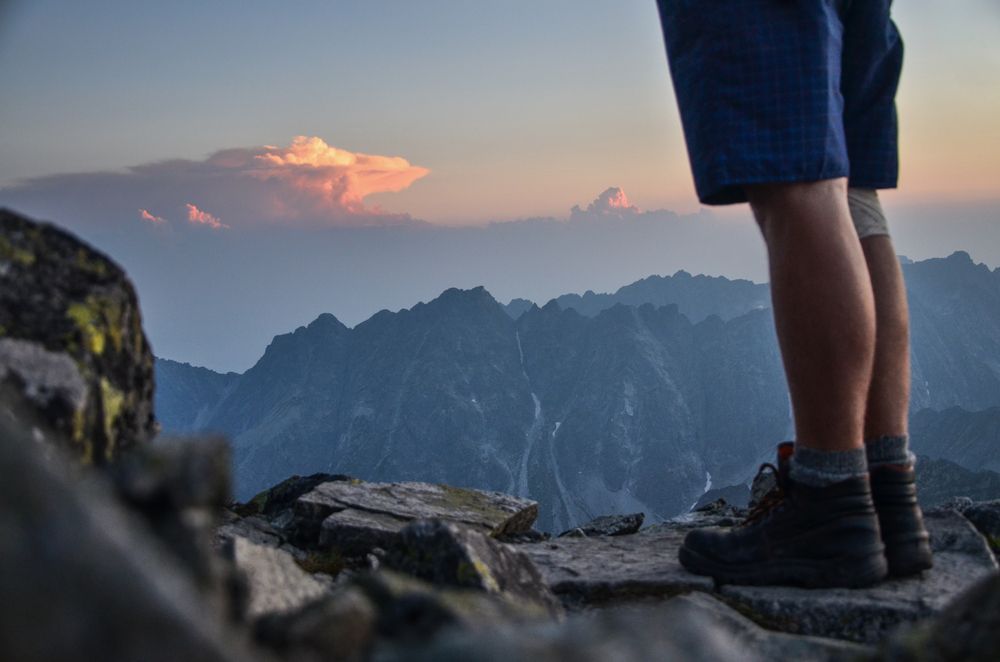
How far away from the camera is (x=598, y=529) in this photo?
1195 cm

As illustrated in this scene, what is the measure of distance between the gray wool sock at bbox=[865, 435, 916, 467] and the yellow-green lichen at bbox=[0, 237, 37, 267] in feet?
15.5

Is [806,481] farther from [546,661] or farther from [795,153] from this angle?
[546,661]

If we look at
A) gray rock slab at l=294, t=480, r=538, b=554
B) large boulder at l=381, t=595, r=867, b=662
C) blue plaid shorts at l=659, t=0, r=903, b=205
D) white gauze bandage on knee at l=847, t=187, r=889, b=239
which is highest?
blue plaid shorts at l=659, t=0, r=903, b=205

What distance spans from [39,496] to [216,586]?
41cm

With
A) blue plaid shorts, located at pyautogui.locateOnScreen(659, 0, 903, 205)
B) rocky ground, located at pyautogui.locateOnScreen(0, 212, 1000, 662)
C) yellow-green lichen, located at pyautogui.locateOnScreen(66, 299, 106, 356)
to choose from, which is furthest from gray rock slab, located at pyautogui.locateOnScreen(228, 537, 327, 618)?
blue plaid shorts, located at pyautogui.locateOnScreen(659, 0, 903, 205)

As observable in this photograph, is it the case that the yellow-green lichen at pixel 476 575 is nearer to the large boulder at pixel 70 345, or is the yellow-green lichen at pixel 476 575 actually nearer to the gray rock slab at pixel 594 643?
the large boulder at pixel 70 345

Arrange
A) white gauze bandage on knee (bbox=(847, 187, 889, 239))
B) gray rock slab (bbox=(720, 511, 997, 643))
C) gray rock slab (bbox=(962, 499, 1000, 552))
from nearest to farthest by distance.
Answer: gray rock slab (bbox=(720, 511, 997, 643)), white gauze bandage on knee (bbox=(847, 187, 889, 239)), gray rock slab (bbox=(962, 499, 1000, 552))

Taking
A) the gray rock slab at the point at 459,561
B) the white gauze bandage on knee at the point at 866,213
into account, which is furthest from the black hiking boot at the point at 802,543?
the white gauze bandage on knee at the point at 866,213

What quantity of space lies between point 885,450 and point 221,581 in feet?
15.0

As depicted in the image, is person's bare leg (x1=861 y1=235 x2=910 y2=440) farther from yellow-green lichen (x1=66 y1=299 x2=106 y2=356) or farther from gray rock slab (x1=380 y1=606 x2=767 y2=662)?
yellow-green lichen (x1=66 y1=299 x2=106 y2=356)

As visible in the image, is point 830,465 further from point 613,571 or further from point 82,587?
point 82,587

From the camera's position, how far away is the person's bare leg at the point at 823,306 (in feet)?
14.9

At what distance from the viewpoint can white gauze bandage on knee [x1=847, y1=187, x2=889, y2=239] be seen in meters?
5.59

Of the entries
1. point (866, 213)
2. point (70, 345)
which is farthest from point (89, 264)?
point (866, 213)
